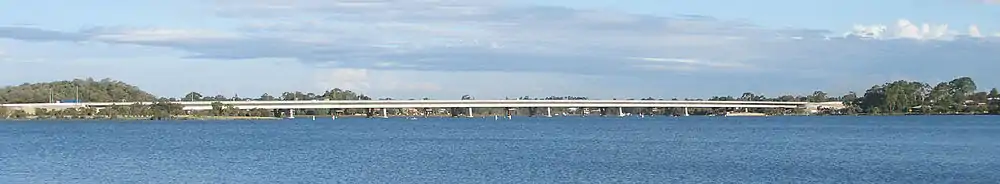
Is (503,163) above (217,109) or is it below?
below

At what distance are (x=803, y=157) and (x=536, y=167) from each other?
14.3 metres

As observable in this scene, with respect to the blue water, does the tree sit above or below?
above

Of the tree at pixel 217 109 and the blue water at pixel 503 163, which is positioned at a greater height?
the tree at pixel 217 109

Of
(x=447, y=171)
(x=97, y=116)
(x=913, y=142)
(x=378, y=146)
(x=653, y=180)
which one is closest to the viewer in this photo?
(x=653, y=180)

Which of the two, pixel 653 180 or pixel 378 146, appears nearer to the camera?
pixel 653 180

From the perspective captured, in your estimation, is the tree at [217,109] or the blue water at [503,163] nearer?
the blue water at [503,163]

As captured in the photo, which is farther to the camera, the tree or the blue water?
the tree

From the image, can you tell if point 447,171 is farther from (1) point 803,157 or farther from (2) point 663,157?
(1) point 803,157

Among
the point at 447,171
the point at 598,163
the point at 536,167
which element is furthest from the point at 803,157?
the point at 447,171

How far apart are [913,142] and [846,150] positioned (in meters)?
15.0

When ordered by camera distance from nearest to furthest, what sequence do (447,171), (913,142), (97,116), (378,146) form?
(447,171)
(378,146)
(913,142)
(97,116)

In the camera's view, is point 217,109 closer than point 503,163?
No

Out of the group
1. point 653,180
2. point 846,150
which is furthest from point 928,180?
point 846,150

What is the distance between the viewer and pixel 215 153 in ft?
200
